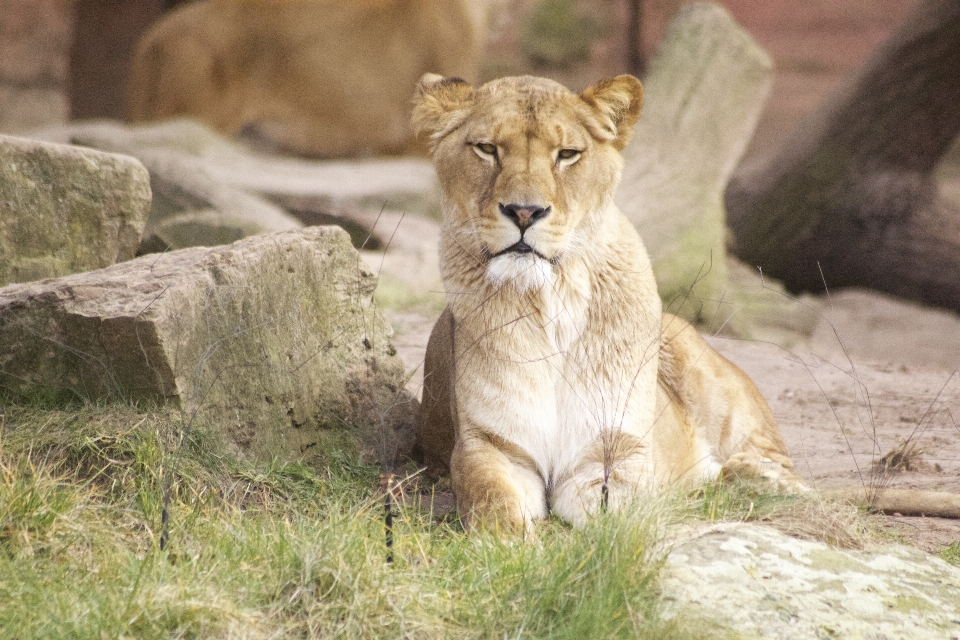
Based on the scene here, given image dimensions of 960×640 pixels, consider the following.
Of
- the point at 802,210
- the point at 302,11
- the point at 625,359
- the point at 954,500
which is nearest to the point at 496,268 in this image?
the point at 625,359

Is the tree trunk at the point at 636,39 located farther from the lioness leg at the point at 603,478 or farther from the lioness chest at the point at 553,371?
the lioness leg at the point at 603,478

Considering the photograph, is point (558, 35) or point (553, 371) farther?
point (558, 35)

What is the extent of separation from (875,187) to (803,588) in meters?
5.96

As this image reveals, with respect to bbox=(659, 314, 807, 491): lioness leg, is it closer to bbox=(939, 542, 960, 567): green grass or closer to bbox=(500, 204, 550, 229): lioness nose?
bbox=(939, 542, 960, 567): green grass

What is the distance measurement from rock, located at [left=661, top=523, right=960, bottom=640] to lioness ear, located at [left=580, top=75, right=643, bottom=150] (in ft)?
4.37

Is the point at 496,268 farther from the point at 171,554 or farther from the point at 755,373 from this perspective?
the point at 755,373

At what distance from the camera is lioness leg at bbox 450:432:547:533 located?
3098 millimetres

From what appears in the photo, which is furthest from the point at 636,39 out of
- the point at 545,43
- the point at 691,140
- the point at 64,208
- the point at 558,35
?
the point at 64,208

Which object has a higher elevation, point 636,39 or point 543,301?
point 636,39

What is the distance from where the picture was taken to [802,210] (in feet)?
26.8

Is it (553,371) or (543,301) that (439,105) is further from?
(553,371)

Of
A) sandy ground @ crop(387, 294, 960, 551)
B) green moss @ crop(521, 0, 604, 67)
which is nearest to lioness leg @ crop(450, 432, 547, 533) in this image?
sandy ground @ crop(387, 294, 960, 551)

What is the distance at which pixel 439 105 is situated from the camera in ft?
11.5

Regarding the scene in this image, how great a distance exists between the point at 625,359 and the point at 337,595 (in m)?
1.35
